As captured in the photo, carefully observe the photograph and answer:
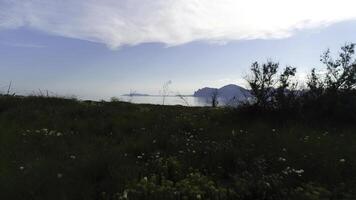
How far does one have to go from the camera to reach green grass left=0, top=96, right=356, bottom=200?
6.25 m

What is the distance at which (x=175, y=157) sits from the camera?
7574 mm

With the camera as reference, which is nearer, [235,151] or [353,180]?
[353,180]

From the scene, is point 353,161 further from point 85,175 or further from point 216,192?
point 85,175

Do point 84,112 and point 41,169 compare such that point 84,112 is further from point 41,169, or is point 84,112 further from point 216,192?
point 216,192

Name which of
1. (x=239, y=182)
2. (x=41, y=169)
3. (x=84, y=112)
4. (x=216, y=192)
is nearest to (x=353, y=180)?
(x=239, y=182)

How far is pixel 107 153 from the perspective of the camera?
812 centimetres

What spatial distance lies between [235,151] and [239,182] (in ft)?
5.84

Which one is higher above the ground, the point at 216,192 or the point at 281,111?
the point at 281,111

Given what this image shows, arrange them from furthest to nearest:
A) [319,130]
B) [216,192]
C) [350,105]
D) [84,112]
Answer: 1. [84,112]
2. [350,105]
3. [319,130]
4. [216,192]

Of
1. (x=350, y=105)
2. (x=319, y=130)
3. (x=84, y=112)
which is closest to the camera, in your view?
(x=319, y=130)

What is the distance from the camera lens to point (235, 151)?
319 inches

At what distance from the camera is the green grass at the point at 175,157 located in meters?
6.25

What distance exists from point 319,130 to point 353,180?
4392mm

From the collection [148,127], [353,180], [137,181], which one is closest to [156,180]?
[137,181]
